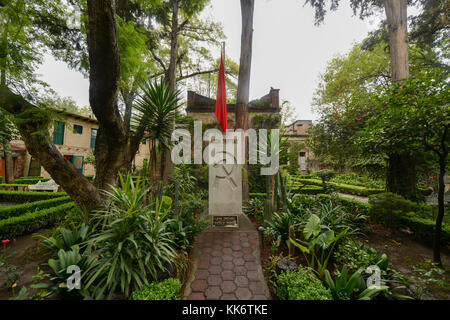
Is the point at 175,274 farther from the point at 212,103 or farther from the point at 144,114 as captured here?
the point at 212,103

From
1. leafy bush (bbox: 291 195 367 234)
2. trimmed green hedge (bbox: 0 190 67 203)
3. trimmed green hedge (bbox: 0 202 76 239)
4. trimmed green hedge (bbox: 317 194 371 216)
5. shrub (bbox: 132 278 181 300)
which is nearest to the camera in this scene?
shrub (bbox: 132 278 181 300)

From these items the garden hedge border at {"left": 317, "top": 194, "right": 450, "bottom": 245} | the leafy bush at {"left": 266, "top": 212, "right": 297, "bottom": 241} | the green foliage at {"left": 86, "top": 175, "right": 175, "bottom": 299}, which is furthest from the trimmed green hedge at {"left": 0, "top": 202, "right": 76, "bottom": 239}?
the garden hedge border at {"left": 317, "top": 194, "right": 450, "bottom": 245}

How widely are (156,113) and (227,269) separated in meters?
2.87

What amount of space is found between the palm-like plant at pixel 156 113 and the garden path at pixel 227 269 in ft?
6.58

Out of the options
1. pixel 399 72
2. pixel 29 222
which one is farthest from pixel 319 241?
pixel 29 222

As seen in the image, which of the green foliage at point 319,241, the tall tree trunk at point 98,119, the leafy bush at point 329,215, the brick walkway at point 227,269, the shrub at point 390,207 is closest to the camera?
the tall tree trunk at point 98,119

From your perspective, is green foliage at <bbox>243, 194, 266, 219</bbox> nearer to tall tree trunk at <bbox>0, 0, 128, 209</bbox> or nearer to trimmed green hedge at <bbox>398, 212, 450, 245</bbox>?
trimmed green hedge at <bbox>398, 212, 450, 245</bbox>

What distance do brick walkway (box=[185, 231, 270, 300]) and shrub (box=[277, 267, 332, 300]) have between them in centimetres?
34

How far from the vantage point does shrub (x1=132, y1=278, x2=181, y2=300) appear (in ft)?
5.61

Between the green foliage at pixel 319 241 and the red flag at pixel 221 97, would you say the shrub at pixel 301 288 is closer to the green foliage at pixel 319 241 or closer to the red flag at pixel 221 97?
the green foliage at pixel 319 241

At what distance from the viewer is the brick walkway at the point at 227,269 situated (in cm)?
219

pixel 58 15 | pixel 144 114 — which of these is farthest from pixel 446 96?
pixel 58 15

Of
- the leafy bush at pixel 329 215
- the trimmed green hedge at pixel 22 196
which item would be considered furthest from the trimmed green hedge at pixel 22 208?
the leafy bush at pixel 329 215

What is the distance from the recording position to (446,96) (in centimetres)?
259
